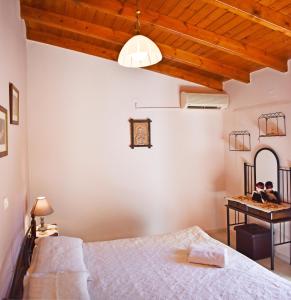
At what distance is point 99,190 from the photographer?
3.90 metres

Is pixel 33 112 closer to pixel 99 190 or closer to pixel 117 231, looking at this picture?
pixel 99 190

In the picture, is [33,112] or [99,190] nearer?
[33,112]

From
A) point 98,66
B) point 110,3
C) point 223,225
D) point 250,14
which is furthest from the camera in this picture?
point 223,225

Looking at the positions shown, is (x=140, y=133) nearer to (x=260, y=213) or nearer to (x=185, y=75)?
(x=185, y=75)

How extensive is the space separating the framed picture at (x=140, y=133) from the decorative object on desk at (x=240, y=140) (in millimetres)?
1297

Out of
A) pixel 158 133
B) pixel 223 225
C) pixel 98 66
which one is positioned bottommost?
pixel 223 225

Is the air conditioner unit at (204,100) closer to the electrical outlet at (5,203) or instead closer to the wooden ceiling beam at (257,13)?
the wooden ceiling beam at (257,13)

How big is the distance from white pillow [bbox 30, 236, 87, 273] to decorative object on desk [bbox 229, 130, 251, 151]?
2.75 metres

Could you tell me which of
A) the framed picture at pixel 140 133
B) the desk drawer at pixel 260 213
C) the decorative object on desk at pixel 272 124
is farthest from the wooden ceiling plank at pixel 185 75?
the desk drawer at pixel 260 213

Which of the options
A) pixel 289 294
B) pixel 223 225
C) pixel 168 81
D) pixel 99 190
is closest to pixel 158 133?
pixel 168 81

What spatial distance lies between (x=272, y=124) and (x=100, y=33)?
2.35 m

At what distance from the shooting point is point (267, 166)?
11.6 ft

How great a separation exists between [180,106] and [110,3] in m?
2.04

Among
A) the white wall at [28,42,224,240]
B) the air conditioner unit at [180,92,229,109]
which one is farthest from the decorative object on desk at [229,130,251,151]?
the air conditioner unit at [180,92,229,109]
